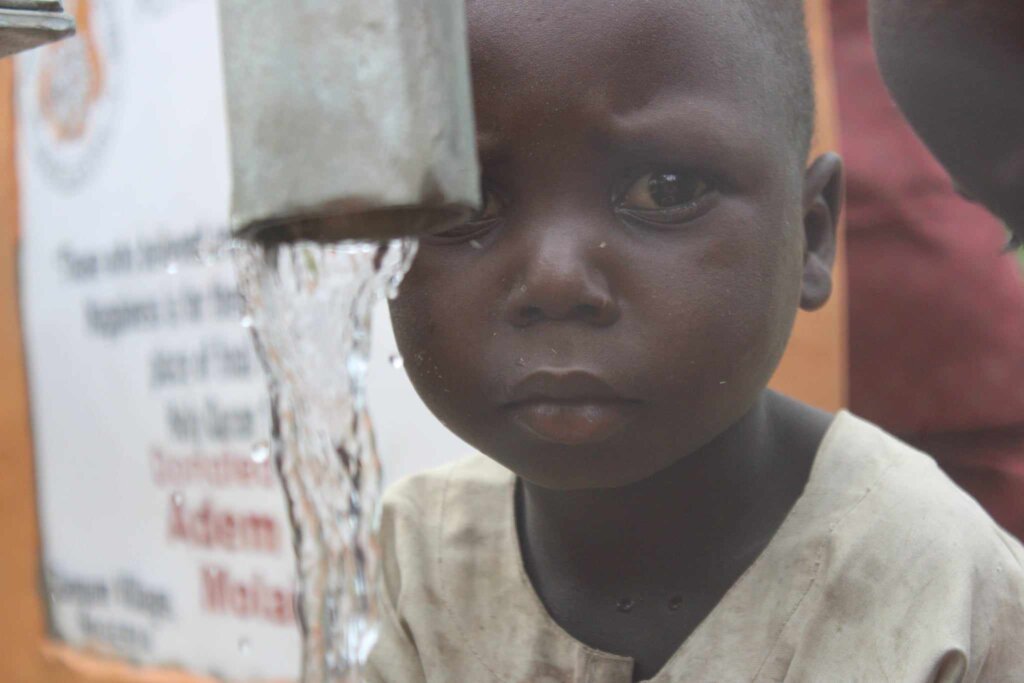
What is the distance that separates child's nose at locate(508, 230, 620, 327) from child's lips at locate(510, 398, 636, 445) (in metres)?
0.07

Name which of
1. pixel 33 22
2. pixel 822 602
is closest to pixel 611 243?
pixel 822 602

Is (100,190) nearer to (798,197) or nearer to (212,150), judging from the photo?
(212,150)

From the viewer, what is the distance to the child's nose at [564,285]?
3.58 feet

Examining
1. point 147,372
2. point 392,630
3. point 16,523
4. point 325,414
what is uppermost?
point 325,414

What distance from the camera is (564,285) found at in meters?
1.09

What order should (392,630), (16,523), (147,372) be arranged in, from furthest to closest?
1. (16,523)
2. (147,372)
3. (392,630)

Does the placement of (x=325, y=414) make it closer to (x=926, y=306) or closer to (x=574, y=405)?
(x=574, y=405)

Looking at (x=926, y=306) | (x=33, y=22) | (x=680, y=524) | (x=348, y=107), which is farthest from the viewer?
(x=926, y=306)

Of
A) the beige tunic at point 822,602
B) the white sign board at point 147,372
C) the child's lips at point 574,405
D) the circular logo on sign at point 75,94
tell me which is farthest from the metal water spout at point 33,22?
the circular logo on sign at point 75,94

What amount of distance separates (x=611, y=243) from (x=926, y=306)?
1496mm

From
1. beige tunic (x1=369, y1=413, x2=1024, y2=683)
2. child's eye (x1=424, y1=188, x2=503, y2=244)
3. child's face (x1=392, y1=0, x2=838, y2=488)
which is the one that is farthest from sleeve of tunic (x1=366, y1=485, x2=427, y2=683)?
child's eye (x1=424, y1=188, x2=503, y2=244)

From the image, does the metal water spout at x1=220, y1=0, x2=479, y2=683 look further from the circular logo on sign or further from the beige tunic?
the circular logo on sign

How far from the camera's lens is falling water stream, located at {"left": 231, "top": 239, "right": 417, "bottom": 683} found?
45.9 inches

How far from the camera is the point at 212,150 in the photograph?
123 inches
